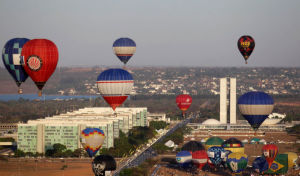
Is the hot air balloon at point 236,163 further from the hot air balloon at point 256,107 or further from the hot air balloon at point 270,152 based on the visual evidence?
the hot air balloon at point 256,107

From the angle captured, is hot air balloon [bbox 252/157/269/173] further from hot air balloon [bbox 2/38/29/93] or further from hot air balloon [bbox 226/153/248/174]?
hot air balloon [bbox 2/38/29/93]

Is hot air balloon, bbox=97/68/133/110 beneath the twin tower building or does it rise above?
above

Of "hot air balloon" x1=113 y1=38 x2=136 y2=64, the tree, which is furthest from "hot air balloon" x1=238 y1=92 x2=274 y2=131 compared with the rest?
the tree

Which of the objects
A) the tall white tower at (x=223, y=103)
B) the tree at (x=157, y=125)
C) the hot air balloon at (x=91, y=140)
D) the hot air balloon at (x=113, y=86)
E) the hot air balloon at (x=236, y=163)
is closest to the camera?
the hot air balloon at (x=236, y=163)

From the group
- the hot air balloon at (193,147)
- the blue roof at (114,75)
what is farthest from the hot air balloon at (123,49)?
the hot air balloon at (193,147)

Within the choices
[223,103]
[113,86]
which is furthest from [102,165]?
[223,103]

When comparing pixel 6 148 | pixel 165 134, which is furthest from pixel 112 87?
pixel 165 134
